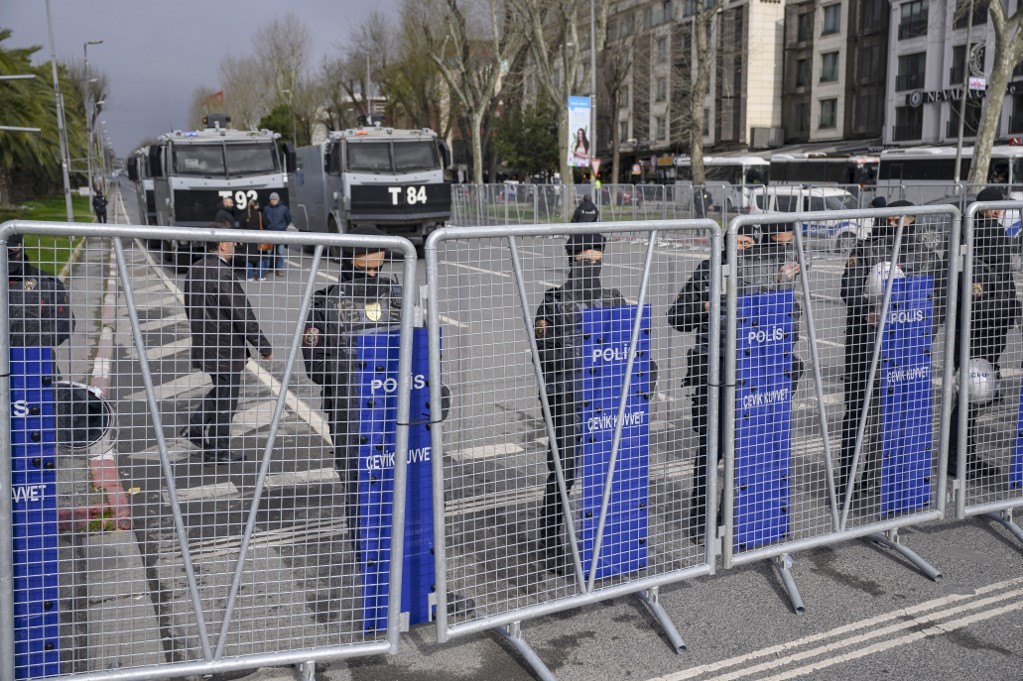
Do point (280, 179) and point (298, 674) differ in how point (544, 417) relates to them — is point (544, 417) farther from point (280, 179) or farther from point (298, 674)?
point (280, 179)

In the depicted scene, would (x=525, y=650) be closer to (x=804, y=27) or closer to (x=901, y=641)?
(x=901, y=641)

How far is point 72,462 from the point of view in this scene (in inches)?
158

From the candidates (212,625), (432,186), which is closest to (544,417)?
(212,625)

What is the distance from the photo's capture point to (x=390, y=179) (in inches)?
920

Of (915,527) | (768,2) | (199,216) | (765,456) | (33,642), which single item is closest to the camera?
(33,642)

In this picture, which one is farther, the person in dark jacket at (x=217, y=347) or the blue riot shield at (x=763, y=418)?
the blue riot shield at (x=763, y=418)

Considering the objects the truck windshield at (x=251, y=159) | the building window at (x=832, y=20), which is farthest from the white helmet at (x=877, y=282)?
the building window at (x=832, y=20)

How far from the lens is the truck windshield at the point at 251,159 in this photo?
2345 centimetres

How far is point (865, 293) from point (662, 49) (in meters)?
68.9

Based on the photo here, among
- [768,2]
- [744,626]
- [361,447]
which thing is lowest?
[744,626]

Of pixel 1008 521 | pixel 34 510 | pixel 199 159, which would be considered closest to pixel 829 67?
pixel 199 159

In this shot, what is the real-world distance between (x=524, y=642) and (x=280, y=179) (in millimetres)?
20829

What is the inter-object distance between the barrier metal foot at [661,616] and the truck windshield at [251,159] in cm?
2044

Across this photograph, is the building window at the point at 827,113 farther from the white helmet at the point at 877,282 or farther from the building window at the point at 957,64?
the white helmet at the point at 877,282
